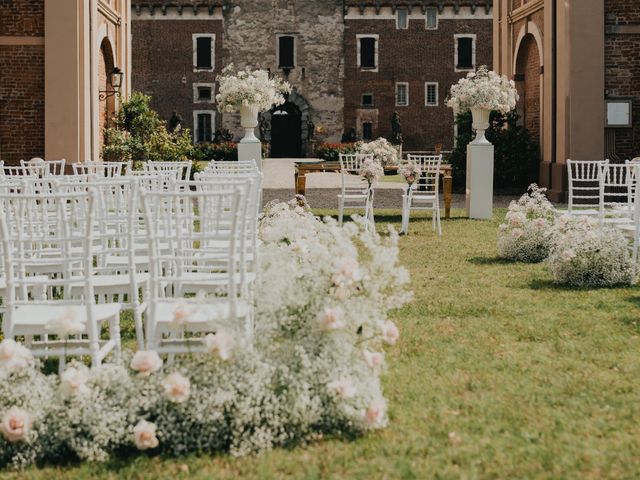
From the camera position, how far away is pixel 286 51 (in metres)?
40.7

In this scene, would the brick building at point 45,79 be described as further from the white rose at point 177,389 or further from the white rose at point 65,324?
the white rose at point 177,389

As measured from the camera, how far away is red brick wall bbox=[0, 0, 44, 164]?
16.2 m

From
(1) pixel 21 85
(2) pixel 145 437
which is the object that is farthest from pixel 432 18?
(2) pixel 145 437

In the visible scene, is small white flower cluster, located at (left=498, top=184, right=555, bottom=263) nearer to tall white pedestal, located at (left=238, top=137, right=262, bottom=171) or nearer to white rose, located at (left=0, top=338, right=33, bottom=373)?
white rose, located at (left=0, top=338, right=33, bottom=373)

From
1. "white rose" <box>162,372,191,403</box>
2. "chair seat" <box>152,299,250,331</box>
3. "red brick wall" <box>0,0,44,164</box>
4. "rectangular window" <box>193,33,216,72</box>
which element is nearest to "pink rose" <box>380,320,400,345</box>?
"chair seat" <box>152,299,250,331</box>

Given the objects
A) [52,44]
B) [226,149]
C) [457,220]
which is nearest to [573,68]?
[457,220]

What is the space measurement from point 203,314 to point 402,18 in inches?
1506

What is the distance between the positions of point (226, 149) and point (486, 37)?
13.4m

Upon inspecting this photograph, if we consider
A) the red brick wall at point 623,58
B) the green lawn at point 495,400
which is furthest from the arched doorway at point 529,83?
the green lawn at point 495,400

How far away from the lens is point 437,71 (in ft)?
134

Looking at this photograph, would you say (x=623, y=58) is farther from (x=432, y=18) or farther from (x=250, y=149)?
(x=432, y=18)

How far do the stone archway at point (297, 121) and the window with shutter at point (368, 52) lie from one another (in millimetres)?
3227

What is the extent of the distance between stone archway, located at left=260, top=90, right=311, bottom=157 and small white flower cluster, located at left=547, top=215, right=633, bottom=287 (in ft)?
108

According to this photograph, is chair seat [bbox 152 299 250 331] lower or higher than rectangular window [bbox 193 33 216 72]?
lower
